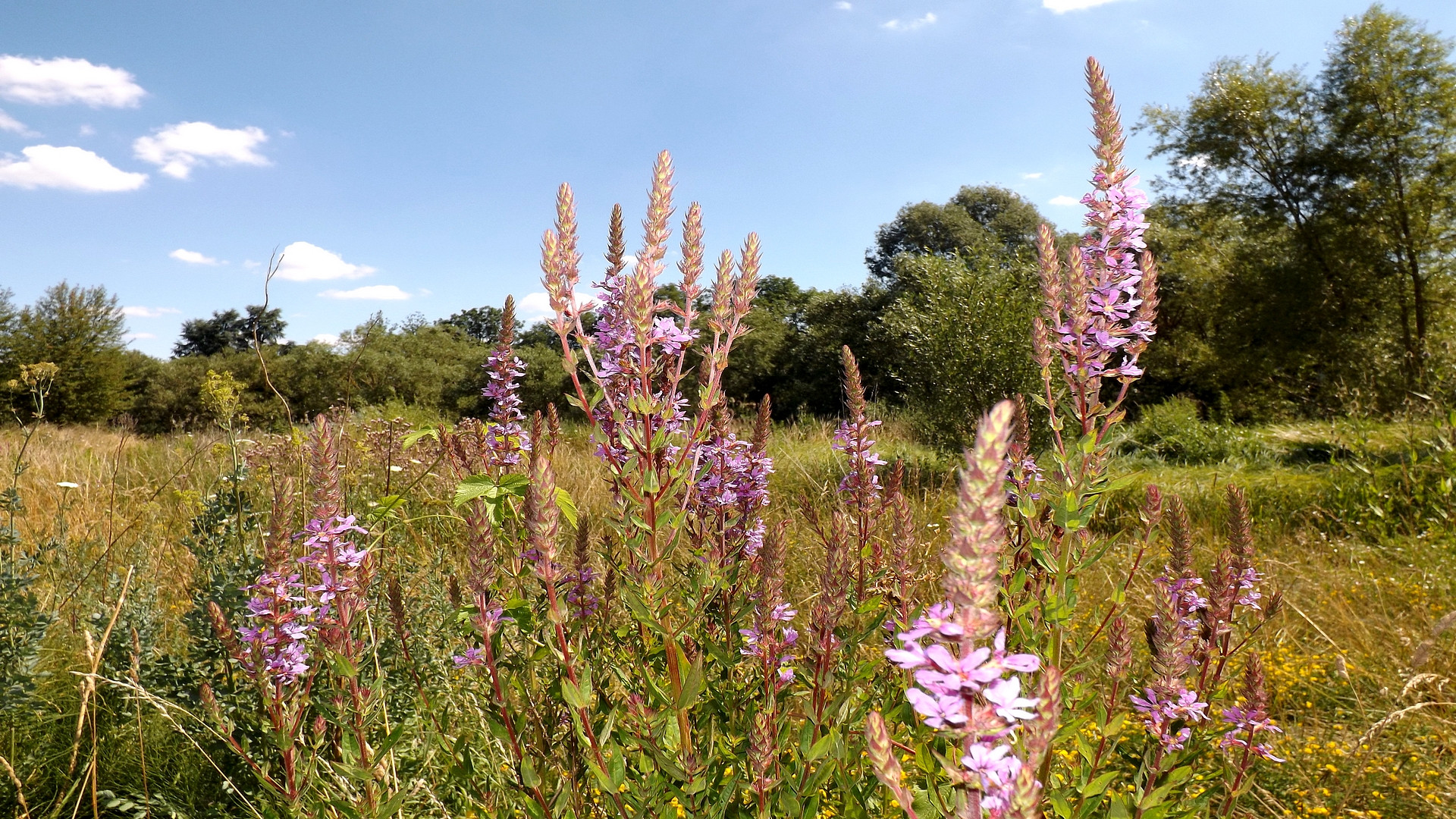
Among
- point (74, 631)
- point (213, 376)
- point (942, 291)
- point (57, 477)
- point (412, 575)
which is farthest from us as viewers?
point (942, 291)

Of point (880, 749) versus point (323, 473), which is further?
point (323, 473)

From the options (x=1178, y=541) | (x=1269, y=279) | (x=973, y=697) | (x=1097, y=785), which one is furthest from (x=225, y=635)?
(x=1269, y=279)

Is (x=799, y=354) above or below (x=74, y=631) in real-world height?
above

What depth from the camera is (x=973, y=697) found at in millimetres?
707

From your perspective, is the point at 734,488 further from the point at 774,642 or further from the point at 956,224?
the point at 956,224

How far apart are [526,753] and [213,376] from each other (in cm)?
408

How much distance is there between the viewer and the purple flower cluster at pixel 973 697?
68 centimetres

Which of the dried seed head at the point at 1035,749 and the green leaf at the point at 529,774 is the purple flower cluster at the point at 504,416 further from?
the dried seed head at the point at 1035,749

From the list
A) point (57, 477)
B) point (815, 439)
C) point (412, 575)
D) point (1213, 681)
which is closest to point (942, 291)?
point (815, 439)

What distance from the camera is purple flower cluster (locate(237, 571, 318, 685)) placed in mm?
1713

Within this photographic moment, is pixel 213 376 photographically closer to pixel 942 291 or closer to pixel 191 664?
pixel 191 664

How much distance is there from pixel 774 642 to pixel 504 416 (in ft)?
4.24

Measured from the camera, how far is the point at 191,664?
109 inches

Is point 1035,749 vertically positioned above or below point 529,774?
above
